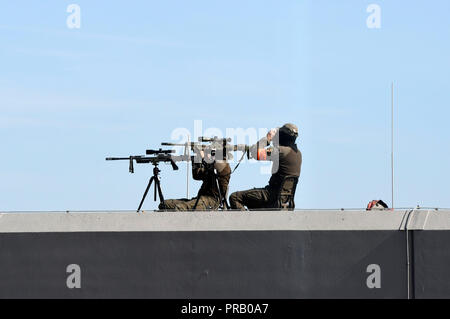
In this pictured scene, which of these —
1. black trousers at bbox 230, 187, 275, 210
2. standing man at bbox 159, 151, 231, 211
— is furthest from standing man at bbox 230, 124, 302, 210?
standing man at bbox 159, 151, 231, 211

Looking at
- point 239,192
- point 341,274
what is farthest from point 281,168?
point 341,274

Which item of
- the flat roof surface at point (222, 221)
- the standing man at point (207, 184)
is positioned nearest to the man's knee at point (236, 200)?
the standing man at point (207, 184)

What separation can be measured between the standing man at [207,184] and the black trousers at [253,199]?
0.21 metres

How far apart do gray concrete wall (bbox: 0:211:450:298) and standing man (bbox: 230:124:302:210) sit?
1.03 m

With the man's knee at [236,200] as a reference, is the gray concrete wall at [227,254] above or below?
below

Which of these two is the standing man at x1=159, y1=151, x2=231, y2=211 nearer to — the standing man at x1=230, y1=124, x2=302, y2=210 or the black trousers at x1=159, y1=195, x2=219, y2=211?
the black trousers at x1=159, y1=195, x2=219, y2=211

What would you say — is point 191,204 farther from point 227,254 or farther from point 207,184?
point 227,254

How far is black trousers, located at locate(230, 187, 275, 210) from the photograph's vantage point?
46.0 feet

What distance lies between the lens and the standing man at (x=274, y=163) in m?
13.9

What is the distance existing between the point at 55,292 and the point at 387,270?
4.58 metres

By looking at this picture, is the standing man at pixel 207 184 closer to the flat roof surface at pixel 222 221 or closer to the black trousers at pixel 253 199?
the black trousers at pixel 253 199
